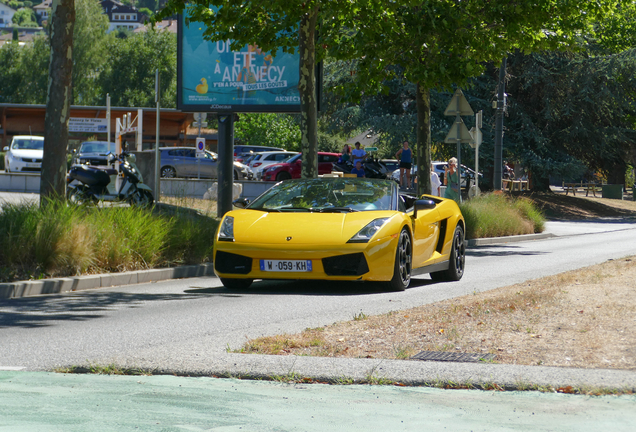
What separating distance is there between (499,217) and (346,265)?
550 inches

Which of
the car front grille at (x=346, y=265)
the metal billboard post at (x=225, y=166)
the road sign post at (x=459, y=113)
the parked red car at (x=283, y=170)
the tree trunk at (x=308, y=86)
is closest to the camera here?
the car front grille at (x=346, y=265)

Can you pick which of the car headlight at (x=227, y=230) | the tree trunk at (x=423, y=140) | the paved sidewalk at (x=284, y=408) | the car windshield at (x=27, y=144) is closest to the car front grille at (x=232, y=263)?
the car headlight at (x=227, y=230)

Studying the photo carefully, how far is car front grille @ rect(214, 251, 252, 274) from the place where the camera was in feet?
32.3

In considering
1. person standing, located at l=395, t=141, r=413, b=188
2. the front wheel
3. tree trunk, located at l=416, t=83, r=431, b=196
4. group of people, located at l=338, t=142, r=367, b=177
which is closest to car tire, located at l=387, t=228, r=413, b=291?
tree trunk, located at l=416, t=83, r=431, b=196

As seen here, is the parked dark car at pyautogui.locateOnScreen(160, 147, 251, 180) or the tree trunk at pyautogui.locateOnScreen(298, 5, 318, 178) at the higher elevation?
the tree trunk at pyautogui.locateOnScreen(298, 5, 318, 178)

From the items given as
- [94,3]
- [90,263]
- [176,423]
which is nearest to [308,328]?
[176,423]

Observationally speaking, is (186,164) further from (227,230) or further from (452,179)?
(227,230)

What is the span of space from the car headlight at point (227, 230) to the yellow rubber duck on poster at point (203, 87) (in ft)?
31.1

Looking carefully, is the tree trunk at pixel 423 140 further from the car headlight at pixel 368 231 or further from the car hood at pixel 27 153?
the car hood at pixel 27 153

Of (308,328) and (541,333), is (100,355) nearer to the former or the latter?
(308,328)

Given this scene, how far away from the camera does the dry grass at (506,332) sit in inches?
223

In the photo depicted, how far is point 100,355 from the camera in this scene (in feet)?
20.2

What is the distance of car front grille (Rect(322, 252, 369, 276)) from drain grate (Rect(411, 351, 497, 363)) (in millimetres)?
3822

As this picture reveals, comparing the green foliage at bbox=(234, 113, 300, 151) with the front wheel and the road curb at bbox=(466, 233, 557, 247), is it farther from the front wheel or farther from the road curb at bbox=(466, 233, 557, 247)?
the front wheel
